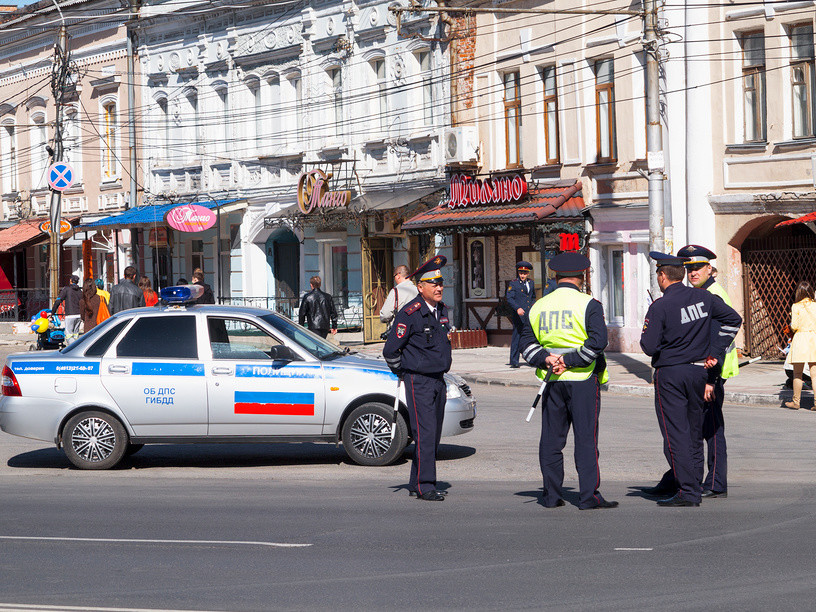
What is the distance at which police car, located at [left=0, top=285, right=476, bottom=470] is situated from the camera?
38.7 ft

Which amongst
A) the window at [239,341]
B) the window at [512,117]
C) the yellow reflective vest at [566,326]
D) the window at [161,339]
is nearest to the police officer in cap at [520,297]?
the window at [512,117]

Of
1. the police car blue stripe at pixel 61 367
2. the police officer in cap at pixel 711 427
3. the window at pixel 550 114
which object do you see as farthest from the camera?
the window at pixel 550 114

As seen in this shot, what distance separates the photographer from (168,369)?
38.9 feet

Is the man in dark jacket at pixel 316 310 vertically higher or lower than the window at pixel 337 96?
lower

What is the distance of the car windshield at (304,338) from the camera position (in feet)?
39.8

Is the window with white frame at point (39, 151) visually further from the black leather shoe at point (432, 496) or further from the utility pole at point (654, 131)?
the black leather shoe at point (432, 496)

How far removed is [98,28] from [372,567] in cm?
3534

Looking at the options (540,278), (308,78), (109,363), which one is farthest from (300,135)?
(109,363)

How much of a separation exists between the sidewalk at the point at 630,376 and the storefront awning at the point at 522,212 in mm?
2857

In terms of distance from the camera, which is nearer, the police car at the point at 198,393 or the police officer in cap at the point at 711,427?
the police officer in cap at the point at 711,427

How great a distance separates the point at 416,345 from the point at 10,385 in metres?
4.56

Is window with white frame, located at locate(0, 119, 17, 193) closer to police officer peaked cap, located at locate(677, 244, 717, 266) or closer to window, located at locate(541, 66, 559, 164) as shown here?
window, located at locate(541, 66, 559, 164)

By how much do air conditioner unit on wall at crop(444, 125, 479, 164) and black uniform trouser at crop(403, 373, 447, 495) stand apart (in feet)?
61.5

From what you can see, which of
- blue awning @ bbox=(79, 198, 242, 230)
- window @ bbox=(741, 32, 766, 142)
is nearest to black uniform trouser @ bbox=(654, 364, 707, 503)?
window @ bbox=(741, 32, 766, 142)
